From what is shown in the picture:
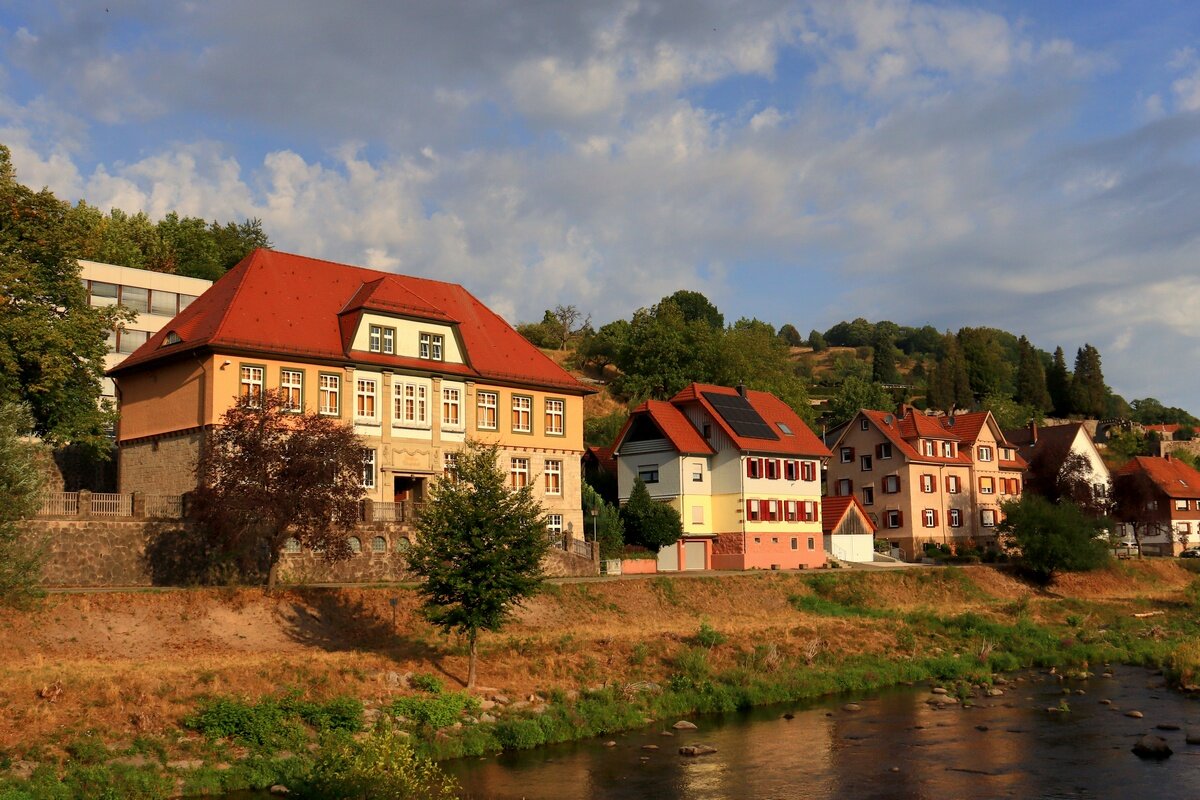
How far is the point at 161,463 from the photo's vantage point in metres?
49.8

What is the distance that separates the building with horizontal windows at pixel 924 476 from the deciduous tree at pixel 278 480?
5183 cm

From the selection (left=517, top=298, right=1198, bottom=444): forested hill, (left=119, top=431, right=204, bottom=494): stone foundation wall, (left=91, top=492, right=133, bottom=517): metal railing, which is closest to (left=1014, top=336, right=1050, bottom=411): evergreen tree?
(left=517, top=298, right=1198, bottom=444): forested hill

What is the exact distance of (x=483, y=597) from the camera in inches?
1364

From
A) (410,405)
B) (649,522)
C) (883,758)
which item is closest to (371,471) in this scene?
(410,405)

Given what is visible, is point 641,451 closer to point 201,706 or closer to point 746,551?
point 746,551

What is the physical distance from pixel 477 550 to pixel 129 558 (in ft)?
48.8

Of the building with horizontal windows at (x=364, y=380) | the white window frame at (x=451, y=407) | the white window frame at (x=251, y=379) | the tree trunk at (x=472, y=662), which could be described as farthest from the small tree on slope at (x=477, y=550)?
the white window frame at (x=451, y=407)

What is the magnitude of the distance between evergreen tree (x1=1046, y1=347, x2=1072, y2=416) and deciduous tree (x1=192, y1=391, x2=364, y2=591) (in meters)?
135

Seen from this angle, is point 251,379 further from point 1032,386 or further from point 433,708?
point 1032,386

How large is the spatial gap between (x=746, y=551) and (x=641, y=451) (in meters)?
8.89

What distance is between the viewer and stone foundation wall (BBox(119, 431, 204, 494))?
48031 millimetres

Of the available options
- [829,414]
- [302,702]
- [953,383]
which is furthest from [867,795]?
[953,383]

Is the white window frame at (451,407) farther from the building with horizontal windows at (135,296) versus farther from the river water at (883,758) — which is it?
the building with horizontal windows at (135,296)

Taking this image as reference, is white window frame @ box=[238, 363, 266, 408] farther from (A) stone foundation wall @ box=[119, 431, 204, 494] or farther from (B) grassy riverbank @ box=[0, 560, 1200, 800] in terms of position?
(B) grassy riverbank @ box=[0, 560, 1200, 800]
